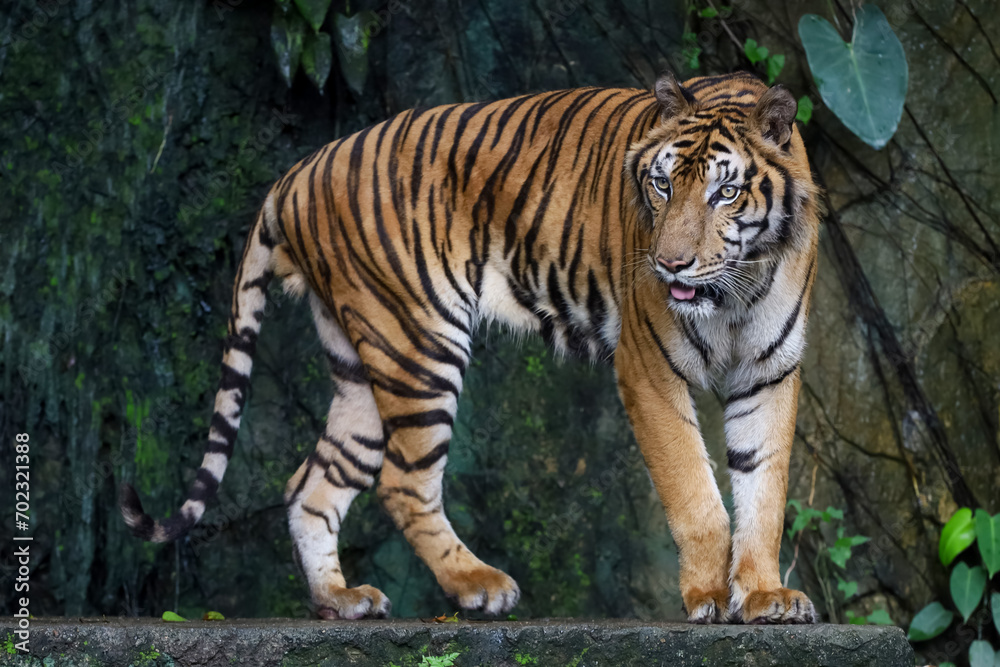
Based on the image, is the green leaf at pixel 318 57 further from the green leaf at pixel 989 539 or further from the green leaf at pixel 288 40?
the green leaf at pixel 989 539

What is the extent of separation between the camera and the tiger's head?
2828 mm

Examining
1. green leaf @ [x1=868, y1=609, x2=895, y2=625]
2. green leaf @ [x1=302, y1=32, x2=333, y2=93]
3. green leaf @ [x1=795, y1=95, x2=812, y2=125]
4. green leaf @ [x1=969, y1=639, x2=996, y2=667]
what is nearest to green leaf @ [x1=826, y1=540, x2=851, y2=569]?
green leaf @ [x1=868, y1=609, x2=895, y2=625]

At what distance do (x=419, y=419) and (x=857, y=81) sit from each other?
2391mm

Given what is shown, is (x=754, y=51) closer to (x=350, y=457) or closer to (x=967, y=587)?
(x=967, y=587)

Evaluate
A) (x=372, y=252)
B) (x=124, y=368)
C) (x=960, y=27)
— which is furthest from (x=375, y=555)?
(x=960, y=27)

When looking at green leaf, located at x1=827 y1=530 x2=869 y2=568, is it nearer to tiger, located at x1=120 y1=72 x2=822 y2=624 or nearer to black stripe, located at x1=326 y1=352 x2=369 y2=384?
tiger, located at x1=120 y1=72 x2=822 y2=624

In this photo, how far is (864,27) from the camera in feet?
14.8

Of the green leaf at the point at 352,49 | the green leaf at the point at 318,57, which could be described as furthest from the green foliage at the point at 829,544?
the green leaf at the point at 318,57

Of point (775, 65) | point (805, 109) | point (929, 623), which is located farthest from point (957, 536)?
point (775, 65)

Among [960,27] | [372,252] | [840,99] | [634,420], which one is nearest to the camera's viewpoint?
[634,420]

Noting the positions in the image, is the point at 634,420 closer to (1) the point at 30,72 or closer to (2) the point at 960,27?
(2) the point at 960,27

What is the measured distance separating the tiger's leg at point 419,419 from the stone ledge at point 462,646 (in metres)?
0.91

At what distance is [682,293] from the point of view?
9.40 feet

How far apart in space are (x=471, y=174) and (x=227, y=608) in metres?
2.82
